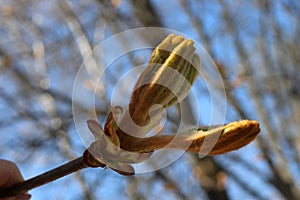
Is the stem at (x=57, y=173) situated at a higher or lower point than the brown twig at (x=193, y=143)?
lower

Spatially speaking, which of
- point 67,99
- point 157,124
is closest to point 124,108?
point 157,124

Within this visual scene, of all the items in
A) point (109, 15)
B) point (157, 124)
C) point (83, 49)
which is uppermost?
point (157, 124)

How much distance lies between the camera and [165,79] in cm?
45

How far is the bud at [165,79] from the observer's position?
46cm

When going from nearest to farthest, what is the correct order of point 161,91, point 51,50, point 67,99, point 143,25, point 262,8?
1. point 161,91
2. point 143,25
3. point 67,99
4. point 262,8
5. point 51,50

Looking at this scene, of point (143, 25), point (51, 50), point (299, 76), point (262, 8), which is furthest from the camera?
point (51, 50)

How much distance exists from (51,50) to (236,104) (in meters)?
1.86

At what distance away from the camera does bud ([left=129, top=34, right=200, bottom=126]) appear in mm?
457

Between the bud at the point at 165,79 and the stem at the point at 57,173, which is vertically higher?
the bud at the point at 165,79

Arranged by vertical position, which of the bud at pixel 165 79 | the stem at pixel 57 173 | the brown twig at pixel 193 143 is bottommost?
the stem at pixel 57 173

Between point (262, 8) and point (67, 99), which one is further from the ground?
point (262, 8)

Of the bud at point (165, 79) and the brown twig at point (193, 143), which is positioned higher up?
the bud at point (165, 79)

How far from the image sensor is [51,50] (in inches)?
146

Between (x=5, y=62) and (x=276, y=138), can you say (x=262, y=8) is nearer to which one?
(x=276, y=138)
